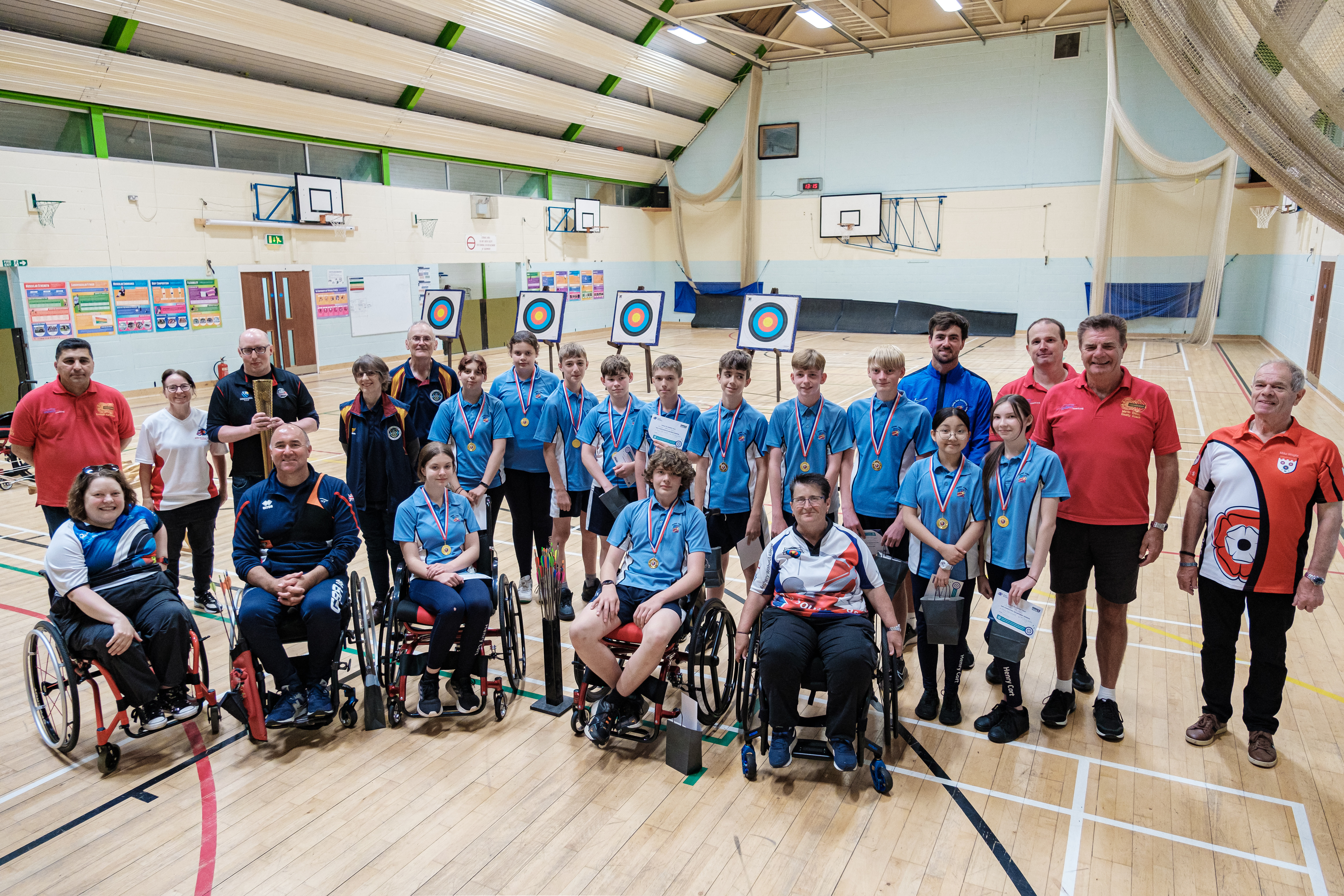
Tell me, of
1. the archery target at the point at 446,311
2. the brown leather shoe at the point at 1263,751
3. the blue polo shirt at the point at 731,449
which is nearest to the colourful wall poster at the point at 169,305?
the archery target at the point at 446,311

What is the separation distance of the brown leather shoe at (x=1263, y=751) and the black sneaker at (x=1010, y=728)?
745mm

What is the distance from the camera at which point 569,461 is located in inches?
174

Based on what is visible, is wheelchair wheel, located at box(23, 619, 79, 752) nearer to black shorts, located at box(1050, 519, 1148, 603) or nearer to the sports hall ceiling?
black shorts, located at box(1050, 519, 1148, 603)

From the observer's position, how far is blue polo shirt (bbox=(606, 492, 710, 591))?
3268 mm

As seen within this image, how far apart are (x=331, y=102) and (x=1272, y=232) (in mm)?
17087

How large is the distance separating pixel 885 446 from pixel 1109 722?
1.35 m

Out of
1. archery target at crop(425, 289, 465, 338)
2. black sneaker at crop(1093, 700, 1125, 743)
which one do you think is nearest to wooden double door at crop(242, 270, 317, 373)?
archery target at crop(425, 289, 465, 338)

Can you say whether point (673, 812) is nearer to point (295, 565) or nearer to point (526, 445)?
point (295, 565)

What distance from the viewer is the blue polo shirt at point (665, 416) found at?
3.91 meters

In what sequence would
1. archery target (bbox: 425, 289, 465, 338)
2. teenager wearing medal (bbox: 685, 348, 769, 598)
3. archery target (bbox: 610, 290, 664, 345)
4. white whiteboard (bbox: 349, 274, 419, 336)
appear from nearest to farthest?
teenager wearing medal (bbox: 685, 348, 769, 598)
archery target (bbox: 610, 290, 664, 345)
archery target (bbox: 425, 289, 465, 338)
white whiteboard (bbox: 349, 274, 419, 336)

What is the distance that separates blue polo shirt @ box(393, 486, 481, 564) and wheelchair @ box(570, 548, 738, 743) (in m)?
0.71

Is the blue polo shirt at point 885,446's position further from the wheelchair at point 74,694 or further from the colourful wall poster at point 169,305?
the colourful wall poster at point 169,305

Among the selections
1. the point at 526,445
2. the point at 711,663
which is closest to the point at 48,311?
the point at 526,445

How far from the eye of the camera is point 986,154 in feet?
59.4
